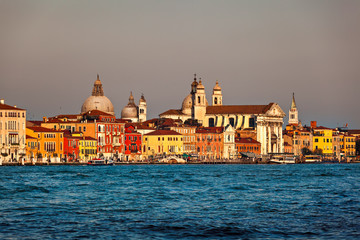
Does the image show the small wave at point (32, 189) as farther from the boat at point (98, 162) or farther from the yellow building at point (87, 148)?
the yellow building at point (87, 148)

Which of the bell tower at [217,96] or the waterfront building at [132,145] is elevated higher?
the bell tower at [217,96]

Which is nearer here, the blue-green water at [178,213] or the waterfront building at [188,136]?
the blue-green water at [178,213]

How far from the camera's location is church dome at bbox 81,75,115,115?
461ft

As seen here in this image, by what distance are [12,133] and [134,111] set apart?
2999 inches

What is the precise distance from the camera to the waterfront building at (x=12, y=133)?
293 ft

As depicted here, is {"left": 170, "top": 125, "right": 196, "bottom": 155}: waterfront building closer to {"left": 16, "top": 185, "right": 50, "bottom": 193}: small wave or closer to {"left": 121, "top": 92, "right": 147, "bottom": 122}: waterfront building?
{"left": 121, "top": 92, "right": 147, "bottom": 122}: waterfront building

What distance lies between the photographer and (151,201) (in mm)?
35250

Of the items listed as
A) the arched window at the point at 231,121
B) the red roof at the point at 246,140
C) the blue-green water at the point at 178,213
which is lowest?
the blue-green water at the point at 178,213

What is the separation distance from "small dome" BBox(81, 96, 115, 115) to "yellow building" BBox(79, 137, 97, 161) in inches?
1310

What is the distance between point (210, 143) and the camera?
429 feet

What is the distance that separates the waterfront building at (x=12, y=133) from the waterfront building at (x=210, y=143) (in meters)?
42.6

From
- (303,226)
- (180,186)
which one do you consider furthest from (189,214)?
(180,186)

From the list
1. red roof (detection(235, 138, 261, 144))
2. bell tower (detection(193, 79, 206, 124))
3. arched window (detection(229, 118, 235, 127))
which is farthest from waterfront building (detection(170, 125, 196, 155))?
bell tower (detection(193, 79, 206, 124))

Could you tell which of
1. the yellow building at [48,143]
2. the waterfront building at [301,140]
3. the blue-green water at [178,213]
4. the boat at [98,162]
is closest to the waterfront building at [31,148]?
the yellow building at [48,143]
